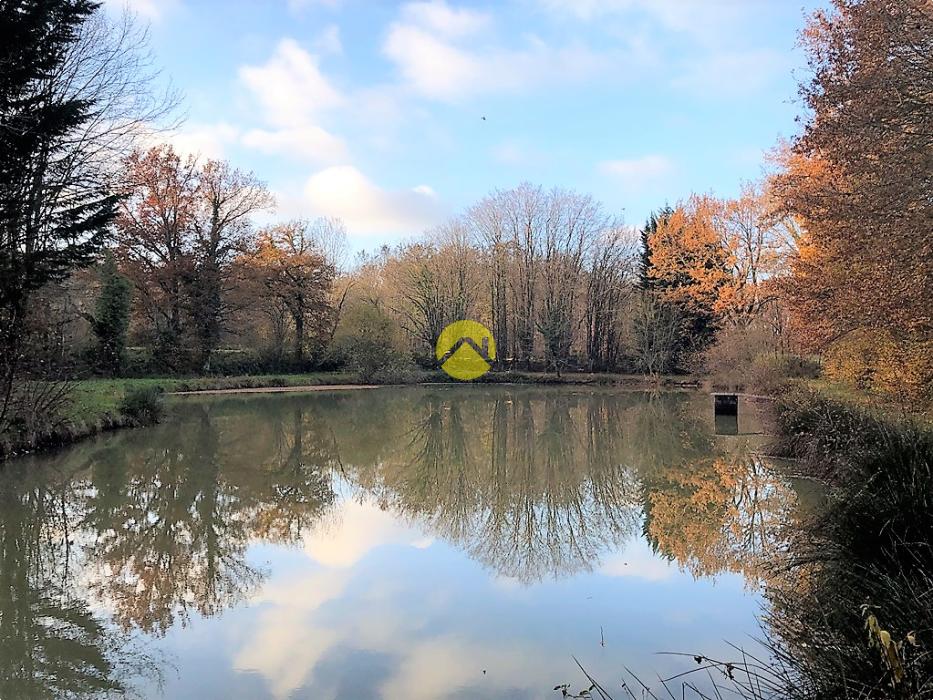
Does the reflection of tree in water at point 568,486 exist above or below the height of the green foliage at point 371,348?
below

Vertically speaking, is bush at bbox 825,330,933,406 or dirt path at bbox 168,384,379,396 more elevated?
bush at bbox 825,330,933,406

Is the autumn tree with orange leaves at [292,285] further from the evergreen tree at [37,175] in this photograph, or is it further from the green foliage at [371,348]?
the evergreen tree at [37,175]

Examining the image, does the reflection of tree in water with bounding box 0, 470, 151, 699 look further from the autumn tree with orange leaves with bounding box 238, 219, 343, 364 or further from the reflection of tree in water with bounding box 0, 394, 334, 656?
the autumn tree with orange leaves with bounding box 238, 219, 343, 364

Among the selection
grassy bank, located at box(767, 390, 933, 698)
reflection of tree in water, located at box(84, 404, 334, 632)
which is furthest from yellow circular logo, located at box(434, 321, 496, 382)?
grassy bank, located at box(767, 390, 933, 698)

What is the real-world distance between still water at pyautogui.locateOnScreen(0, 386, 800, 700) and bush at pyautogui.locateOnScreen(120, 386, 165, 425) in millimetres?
2400

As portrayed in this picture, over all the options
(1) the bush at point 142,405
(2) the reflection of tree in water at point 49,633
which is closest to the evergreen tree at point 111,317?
(1) the bush at point 142,405

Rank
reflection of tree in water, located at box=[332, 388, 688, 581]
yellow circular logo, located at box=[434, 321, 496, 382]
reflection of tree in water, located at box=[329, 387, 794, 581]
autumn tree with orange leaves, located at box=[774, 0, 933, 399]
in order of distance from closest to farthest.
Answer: reflection of tree in water, located at box=[329, 387, 794, 581] → reflection of tree in water, located at box=[332, 388, 688, 581] → autumn tree with orange leaves, located at box=[774, 0, 933, 399] → yellow circular logo, located at box=[434, 321, 496, 382]

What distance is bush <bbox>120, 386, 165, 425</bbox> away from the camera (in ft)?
42.5

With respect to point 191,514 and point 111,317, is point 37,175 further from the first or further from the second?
point 111,317

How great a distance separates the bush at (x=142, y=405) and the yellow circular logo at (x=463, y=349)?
16101mm

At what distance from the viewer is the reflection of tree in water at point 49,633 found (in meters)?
3.30

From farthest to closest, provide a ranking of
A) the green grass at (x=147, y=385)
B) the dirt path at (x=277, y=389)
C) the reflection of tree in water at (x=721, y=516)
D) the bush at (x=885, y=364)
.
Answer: the dirt path at (x=277, y=389), the green grass at (x=147, y=385), the bush at (x=885, y=364), the reflection of tree in water at (x=721, y=516)

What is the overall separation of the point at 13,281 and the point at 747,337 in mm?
16684

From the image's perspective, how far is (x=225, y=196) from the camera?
2598 cm
